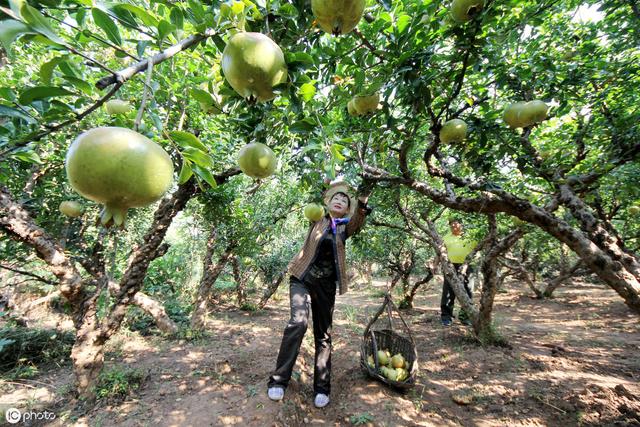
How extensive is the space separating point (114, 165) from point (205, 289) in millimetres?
6430

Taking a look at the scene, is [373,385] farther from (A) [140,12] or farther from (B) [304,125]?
(A) [140,12]

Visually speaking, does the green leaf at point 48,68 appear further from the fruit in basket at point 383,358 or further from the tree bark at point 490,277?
the tree bark at point 490,277

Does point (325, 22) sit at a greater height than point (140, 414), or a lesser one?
greater

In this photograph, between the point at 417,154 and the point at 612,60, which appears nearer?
the point at 612,60

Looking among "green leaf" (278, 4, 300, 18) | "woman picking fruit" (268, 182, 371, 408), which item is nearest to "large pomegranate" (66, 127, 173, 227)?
"green leaf" (278, 4, 300, 18)

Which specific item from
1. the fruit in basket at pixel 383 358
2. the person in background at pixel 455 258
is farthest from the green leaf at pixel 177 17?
the person in background at pixel 455 258

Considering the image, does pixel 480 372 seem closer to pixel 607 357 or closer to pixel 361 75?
pixel 607 357

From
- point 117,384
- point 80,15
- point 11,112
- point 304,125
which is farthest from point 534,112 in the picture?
point 117,384

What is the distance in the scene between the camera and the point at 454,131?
232 cm

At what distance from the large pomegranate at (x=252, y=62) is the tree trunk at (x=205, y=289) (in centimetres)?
616

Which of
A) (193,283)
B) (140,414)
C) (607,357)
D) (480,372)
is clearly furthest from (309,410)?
(193,283)

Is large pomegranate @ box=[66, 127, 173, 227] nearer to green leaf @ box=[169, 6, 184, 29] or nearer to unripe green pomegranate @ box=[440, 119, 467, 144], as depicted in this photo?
green leaf @ box=[169, 6, 184, 29]

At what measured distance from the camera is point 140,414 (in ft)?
10.0

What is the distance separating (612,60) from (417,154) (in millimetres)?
2827
